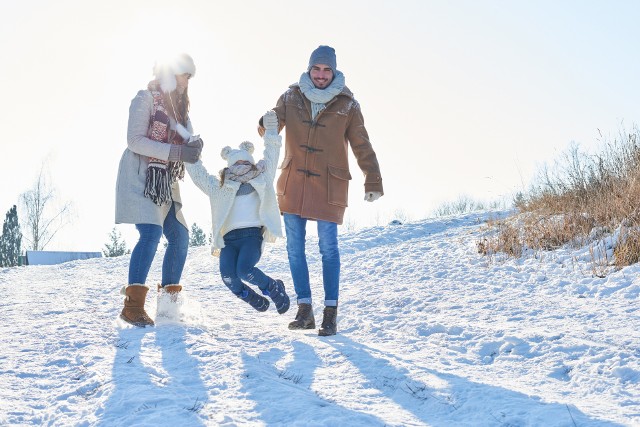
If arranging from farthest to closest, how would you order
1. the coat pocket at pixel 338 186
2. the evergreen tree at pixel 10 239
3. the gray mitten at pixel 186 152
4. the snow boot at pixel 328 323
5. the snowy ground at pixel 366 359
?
the evergreen tree at pixel 10 239
the coat pocket at pixel 338 186
the gray mitten at pixel 186 152
the snow boot at pixel 328 323
the snowy ground at pixel 366 359

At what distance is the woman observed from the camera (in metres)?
4.21

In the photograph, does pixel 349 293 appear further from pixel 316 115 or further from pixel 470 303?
pixel 316 115

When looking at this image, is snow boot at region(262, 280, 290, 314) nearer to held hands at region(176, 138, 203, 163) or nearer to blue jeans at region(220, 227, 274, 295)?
blue jeans at region(220, 227, 274, 295)

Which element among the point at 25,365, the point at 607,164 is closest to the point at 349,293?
the point at 25,365

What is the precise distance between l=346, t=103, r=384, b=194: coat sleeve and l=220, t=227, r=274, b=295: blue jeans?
2.99ft

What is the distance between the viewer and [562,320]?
4.23 m

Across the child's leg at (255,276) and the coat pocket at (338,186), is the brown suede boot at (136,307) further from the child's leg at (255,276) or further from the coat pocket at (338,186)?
the coat pocket at (338,186)

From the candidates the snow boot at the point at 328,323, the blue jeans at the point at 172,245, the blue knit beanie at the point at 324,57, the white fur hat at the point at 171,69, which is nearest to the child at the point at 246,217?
the blue jeans at the point at 172,245

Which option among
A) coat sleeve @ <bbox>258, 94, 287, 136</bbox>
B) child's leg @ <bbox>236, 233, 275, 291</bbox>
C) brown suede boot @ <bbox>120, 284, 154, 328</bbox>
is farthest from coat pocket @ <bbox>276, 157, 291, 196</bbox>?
brown suede boot @ <bbox>120, 284, 154, 328</bbox>

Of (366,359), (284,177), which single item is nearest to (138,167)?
(284,177)

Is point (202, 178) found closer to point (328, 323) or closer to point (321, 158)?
point (321, 158)

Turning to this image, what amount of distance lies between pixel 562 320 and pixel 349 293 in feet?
8.60

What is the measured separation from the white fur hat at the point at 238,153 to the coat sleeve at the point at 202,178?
18 cm

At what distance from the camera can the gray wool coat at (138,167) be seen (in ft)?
13.8
